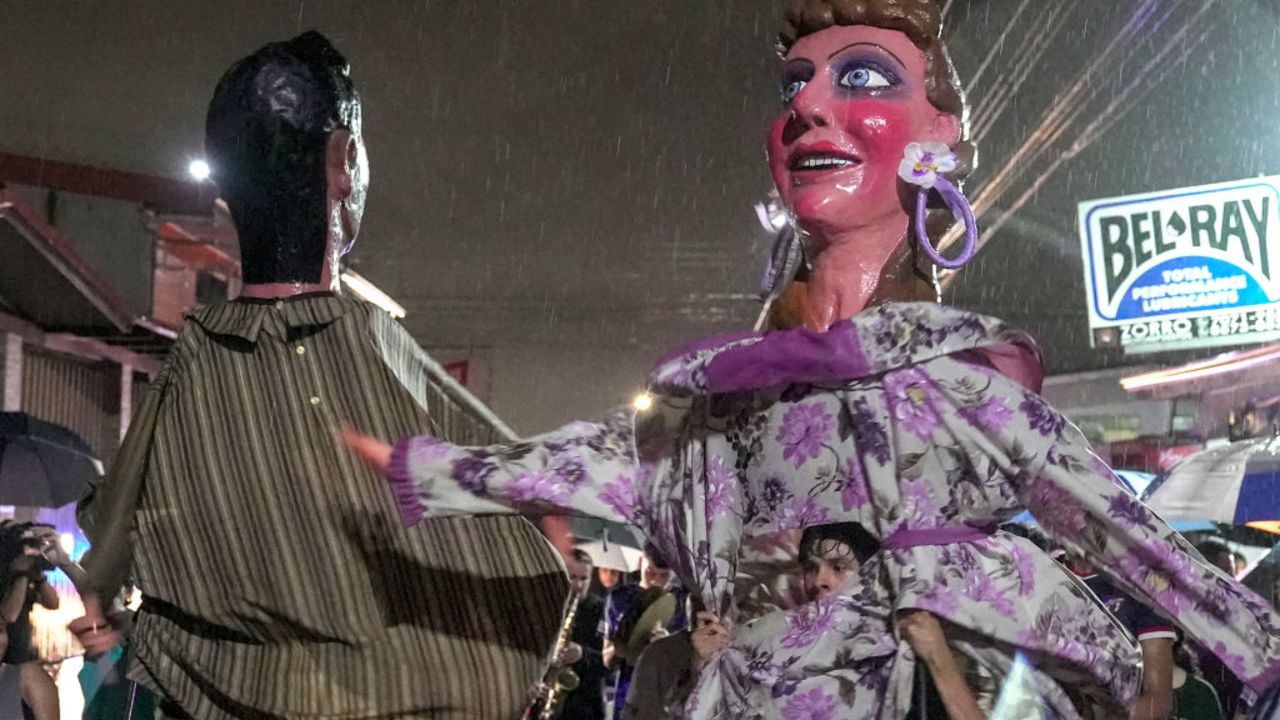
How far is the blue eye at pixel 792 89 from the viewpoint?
3.29 m

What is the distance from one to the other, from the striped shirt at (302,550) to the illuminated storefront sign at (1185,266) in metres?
8.22

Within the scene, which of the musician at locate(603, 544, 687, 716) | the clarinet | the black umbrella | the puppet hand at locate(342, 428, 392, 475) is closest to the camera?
the puppet hand at locate(342, 428, 392, 475)

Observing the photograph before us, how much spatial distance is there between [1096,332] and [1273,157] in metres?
3.80

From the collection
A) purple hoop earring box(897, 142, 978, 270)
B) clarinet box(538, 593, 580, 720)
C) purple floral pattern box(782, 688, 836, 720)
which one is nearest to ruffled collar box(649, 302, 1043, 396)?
purple hoop earring box(897, 142, 978, 270)

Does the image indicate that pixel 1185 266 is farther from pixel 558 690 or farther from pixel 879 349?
pixel 879 349

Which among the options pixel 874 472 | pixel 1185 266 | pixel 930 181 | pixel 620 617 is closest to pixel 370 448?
pixel 874 472

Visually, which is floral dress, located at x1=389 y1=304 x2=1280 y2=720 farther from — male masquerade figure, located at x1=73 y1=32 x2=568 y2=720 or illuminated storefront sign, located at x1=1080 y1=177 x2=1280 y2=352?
illuminated storefront sign, located at x1=1080 y1=177 x2=1280 y2=352

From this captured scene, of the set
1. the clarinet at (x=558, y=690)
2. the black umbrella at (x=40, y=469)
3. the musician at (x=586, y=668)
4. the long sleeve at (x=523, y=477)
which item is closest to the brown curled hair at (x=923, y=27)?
the long sleeve at (x=523, y=477)

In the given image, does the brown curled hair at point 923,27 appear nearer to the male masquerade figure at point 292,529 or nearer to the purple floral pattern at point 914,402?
the purple floral pattern at point 914,402

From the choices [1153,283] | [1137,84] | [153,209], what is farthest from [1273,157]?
[153,209]

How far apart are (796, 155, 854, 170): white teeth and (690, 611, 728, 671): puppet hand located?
991 mm

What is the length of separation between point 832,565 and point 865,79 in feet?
3.49

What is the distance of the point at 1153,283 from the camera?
35.9ft

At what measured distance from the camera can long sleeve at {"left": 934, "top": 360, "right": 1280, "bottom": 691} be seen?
2.70 meters
